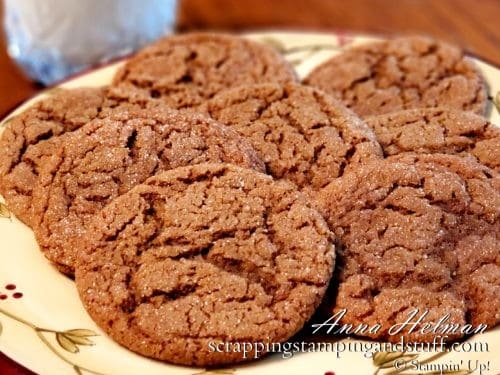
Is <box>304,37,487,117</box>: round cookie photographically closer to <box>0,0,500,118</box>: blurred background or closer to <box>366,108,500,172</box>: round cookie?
<box>366,108,500,172</box>: round cookie

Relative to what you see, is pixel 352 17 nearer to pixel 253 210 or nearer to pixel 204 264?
pixel 253 210

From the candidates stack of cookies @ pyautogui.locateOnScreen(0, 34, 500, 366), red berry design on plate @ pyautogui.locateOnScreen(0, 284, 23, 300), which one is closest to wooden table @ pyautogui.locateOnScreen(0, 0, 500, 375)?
stack of cookies @ pyautogui.locateOnScreen(0, 34, 500, 366)

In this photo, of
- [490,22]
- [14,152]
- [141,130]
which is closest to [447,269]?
[141,130]

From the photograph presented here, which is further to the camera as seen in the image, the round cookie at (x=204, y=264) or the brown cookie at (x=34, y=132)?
the brown cookie at (x=34, y=132)

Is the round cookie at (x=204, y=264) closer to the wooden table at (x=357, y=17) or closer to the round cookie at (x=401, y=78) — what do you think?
the round cookie at (x=401, y=78)

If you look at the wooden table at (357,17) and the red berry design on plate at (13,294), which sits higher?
the wooden table at (357,17)

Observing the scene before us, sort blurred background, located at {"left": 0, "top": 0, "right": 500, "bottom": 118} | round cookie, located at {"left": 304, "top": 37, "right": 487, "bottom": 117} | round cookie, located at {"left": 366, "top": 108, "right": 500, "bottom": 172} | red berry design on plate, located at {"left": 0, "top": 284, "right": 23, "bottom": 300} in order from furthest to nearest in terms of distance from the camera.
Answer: blurred background, located at {"left": 0, "top": 0, "right": 500, "bottom": 118} < round cookie, located at {"left": 304, "top": 37, "right": 487, "bottom": 117} < round cookie, located at {"left": 366, "top": 108, "right": 500, "bottom": 172} < red berry design on plate, located at {"left": 0, "top": 284, "right": 23, "bottom": 300}

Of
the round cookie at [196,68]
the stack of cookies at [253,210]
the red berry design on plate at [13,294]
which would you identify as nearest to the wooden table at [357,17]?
the round cookie at [196,68]

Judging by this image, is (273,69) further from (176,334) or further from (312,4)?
(312,4)
